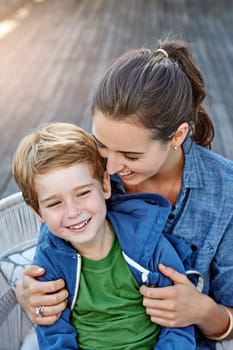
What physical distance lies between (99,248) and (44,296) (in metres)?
0.16

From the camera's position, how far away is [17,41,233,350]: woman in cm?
122

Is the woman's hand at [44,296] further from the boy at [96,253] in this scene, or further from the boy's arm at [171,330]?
the boy's arm at [171,330]

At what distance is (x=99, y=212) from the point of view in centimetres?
119

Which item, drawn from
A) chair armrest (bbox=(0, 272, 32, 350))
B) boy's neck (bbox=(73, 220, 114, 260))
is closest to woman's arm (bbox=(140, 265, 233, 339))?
boy's neck (bbox=(73, 220, 114, 260))

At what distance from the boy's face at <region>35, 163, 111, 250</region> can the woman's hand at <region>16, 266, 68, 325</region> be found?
0.13 meters

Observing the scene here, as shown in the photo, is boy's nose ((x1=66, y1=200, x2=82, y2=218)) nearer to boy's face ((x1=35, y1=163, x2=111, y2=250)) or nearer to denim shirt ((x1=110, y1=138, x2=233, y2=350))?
boy's face ((x1=35, y1=163, x2=111, y2=250))

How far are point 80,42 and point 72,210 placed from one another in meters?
4.76

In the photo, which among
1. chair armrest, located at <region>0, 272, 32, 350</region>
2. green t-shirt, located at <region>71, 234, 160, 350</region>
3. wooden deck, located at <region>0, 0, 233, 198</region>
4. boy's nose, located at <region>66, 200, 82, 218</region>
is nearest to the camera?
boy's nose, located at <region>66, 200, 82, 218</region>

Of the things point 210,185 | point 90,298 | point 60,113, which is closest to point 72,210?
point 90,298

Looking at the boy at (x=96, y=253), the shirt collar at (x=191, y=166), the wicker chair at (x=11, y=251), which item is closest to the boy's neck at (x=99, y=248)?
the boy at (x=96, y=253)

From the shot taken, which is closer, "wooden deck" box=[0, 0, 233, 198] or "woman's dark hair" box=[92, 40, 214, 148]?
"woman's dark hair" box=[92, 40, 214, 148]

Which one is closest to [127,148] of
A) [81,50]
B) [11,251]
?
[11,251]

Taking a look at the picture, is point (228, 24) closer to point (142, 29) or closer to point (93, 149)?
point (142, 29)

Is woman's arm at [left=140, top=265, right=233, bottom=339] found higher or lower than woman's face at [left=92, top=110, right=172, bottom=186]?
lower
